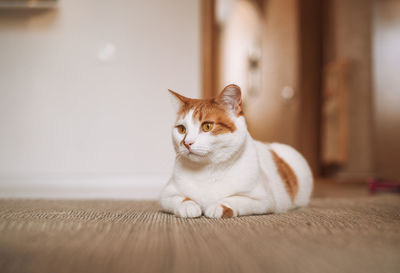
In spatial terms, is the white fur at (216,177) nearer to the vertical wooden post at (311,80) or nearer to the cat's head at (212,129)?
the cat's head at (212,129)

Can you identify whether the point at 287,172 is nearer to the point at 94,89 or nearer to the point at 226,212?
the point at 226,212

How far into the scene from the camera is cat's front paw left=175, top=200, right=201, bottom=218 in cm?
97

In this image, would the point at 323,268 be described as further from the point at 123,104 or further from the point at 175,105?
the point at 123,104

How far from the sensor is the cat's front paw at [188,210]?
3.17 ft

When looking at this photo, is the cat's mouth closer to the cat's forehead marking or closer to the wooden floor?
the cat's forehead marking

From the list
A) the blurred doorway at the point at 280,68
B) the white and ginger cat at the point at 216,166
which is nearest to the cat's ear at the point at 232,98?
the white and ginger cat at the point at 216,166

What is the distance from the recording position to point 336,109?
445 centimetres

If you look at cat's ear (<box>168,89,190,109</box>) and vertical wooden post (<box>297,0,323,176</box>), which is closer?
cat's ear (<box>168,89,190,109</box>)

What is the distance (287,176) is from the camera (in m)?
1.33

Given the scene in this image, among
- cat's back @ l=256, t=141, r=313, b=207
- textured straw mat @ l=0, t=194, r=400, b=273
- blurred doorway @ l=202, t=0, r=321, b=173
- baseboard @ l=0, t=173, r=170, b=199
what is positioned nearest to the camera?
textured straw mat @ l=0, t=194, r=400, b=273

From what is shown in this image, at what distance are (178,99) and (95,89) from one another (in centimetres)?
106

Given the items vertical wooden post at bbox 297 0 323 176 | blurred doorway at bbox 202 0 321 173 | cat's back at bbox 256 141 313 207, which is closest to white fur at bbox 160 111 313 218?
cat's back at bbox 256 141 313 207

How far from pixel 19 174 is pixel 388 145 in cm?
293

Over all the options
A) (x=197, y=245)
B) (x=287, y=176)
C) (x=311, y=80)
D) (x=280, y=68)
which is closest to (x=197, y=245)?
(x=197, y=245)
